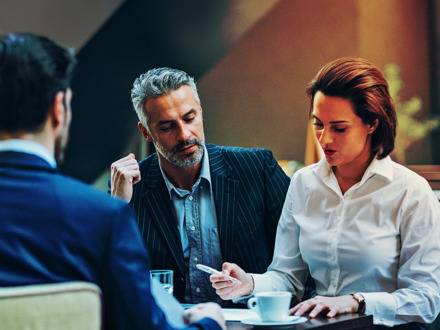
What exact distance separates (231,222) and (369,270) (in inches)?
26.2

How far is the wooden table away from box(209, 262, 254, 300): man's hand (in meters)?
0.27

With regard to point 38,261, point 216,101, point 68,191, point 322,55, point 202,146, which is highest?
point 322,55

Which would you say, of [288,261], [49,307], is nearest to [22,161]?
[49,307]

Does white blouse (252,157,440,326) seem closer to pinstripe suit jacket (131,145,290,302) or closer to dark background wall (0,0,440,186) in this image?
pinstripe suit jacket (131,145,290,302)

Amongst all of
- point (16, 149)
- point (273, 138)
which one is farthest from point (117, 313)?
point (273, 138)

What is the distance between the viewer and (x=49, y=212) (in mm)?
1057

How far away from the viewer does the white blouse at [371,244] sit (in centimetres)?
180

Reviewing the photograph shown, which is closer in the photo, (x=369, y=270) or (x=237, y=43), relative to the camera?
(x=369, y=270)

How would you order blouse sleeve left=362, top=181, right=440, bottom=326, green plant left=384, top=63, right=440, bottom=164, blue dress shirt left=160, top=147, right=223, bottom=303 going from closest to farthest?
1. blouse sleeve left=362, top=181, right=440, bottom=326
2. blue dress shirt left=160, top=147, right=223, bottom=303
3. green plant left=384, top=63, right=440, bottom=164

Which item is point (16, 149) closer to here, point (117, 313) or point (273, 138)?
point (117, 313)

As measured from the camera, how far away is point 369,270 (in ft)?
6.29

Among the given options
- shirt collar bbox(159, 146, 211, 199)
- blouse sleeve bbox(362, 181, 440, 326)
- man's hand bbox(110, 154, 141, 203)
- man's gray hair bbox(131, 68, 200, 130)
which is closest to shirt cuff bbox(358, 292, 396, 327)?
blouse sleeve bbox(362, 181, 440, 326)

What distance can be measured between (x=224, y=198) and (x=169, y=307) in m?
1.19

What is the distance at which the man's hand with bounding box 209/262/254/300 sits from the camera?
1857 mm
